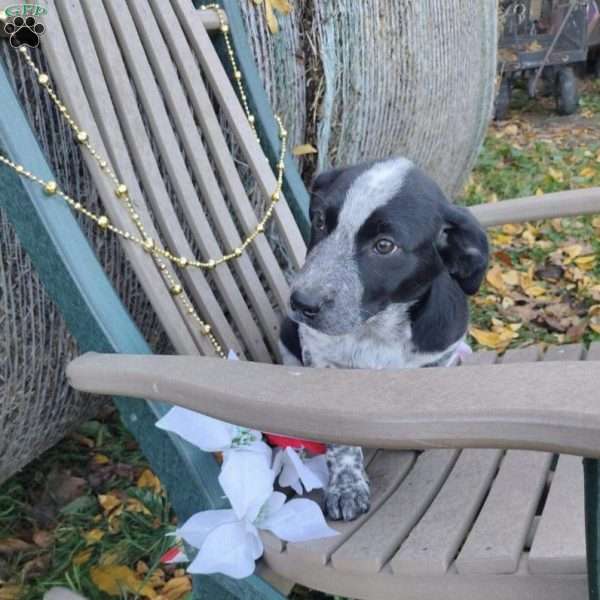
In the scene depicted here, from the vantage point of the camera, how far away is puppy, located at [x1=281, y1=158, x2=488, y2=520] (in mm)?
1578

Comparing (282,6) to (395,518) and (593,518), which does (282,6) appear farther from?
(593,518)

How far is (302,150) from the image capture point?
2590 millimetres

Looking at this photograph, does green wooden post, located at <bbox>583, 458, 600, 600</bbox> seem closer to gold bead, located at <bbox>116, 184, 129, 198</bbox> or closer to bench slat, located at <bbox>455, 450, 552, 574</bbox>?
bench slat, located at <bbox>455, 450, 552, 574</bbox>

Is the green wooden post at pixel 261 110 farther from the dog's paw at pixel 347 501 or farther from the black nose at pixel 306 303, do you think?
the dog's paw at pixel 347 501

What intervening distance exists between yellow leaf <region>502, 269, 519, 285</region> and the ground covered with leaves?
12 millimetres

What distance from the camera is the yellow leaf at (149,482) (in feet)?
7.45

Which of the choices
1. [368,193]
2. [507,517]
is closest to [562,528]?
[507,517]

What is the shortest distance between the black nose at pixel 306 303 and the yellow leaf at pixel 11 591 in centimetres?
A: 98

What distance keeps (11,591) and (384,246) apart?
1.17m

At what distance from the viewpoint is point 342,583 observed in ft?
4.21

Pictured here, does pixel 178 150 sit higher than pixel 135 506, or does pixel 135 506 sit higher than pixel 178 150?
pixel 178 150

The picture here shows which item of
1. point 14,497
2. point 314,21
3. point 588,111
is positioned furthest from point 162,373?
point 588,111

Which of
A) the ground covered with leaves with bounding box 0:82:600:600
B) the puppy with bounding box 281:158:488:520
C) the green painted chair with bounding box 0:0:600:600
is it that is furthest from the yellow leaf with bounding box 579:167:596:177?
the puppy with bounding box 281:158:488:520

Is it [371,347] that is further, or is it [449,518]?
[371,347]
